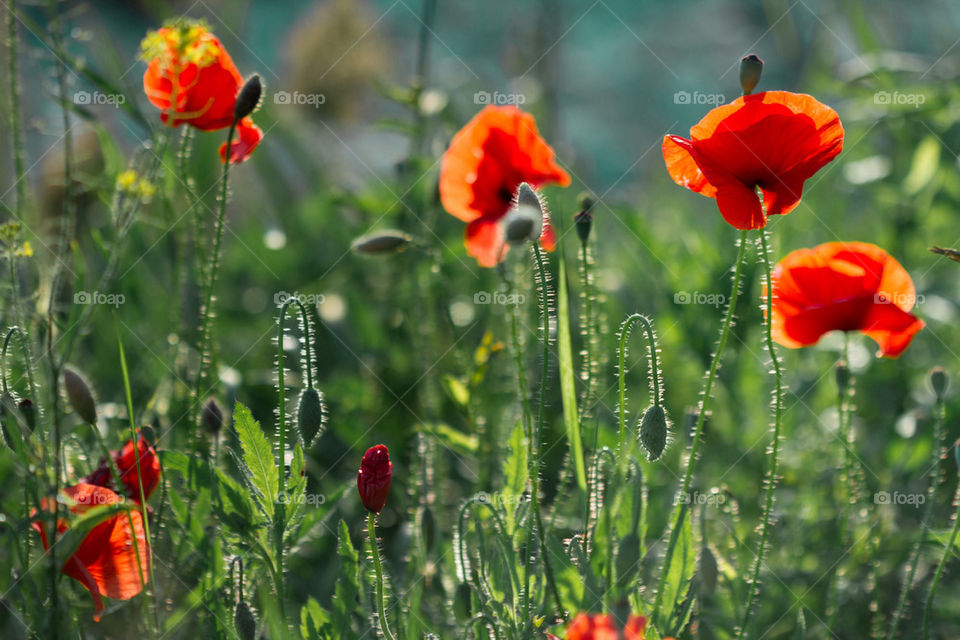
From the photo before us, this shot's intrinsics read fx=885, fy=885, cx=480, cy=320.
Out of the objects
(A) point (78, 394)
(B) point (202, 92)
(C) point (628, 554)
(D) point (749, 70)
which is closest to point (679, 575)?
(C) point (628, 554)

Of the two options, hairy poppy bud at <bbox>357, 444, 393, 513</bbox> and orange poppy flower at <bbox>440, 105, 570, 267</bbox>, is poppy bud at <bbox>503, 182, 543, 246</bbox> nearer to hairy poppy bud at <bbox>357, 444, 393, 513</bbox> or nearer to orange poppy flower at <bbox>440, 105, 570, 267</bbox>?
hairy poppy bud at <bbox>357, 444, 393, 513</bbox>

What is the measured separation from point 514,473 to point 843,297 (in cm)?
56

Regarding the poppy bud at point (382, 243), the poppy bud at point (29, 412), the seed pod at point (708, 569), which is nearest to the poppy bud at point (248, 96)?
the poppy bud at point (382, 243)

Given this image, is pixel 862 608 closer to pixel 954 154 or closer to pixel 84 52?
pixel 954 154

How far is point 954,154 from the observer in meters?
2.06

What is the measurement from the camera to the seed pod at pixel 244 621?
982 mm

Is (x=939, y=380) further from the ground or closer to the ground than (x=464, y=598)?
further from the ground

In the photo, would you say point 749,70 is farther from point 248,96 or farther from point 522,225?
point 248,96

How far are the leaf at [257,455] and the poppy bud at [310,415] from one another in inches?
2.9

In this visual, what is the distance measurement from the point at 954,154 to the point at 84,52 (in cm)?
458

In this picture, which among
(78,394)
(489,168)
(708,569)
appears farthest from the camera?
(489,168)

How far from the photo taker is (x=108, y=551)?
1.07 m

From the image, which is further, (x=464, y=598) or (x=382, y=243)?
(x=382, y=243)

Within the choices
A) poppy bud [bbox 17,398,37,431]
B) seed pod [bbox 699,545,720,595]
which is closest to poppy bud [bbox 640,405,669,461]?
seed pod [bbox 699,545,720,595]
